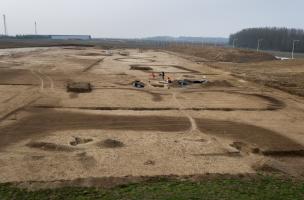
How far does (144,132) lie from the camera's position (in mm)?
15688

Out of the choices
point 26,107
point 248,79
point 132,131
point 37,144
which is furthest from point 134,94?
point 248,79

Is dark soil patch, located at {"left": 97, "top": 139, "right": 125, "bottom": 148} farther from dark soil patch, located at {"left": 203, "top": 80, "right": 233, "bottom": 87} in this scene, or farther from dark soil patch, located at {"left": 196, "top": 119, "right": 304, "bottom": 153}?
dark soil patch, located at {"left": 203, "top": 80, "right": 233, "bottom": 87}

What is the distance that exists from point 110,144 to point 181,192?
15.6ft

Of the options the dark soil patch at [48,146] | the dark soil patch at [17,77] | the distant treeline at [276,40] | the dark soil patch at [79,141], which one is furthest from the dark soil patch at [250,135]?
the distant treeline at [276,40]

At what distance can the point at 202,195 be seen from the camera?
9.50 meters

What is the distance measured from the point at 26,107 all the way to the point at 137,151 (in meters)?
9.16

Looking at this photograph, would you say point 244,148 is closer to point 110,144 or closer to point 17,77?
point 110,144

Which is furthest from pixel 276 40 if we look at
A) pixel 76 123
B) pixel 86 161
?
pixel 86 161

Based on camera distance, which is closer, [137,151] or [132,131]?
[137,151]

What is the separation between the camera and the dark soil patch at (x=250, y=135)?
563 inches

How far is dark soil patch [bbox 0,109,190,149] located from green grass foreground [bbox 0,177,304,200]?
17.3 ft

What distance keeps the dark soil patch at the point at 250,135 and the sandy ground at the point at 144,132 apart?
0.04 metres

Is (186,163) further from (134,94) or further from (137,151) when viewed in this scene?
(134,94)

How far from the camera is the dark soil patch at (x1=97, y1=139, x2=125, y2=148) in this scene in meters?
13.6
